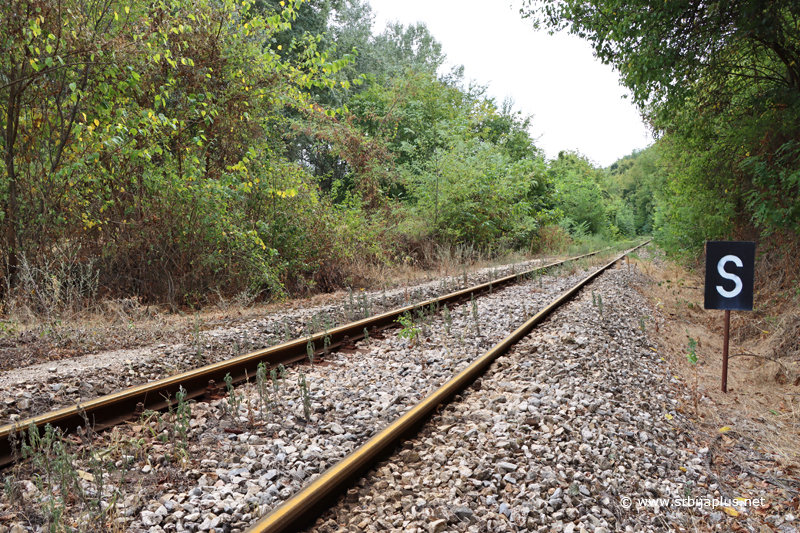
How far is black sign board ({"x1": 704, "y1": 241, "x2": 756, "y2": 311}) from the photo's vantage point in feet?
14.5

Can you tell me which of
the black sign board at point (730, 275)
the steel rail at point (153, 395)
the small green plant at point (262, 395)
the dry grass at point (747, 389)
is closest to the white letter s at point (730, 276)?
the black sign board at point (730, 275)

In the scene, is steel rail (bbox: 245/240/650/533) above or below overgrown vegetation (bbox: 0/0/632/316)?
below

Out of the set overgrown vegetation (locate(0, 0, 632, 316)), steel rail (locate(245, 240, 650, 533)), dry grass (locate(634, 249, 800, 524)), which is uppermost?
overgrown vegetation (locate(0, 0, 632, 316))

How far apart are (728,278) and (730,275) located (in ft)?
0.11

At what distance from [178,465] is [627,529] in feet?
8.06

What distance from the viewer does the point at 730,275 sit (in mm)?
4516

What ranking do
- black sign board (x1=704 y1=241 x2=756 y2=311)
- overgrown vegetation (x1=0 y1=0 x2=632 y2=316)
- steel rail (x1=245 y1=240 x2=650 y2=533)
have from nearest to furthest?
steel rail (x1=245 y1=240 x2=650 y2=533) → black sign board (x1=704 y1=241 x2=756 y2=311) → overgrown vegetation (x1=0 y1=0 x2=632 y2=316)

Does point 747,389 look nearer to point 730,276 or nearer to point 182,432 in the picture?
point 730,276

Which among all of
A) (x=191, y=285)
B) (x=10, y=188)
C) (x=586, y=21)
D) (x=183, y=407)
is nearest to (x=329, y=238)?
(x=191, y=285)

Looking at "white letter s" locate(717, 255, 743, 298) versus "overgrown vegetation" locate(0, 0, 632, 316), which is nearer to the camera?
"white letter s" locate(717, 255, 743, 298)

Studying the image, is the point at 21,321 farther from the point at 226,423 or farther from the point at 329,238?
the point at 329,238

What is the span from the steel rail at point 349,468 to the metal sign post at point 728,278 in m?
2.58

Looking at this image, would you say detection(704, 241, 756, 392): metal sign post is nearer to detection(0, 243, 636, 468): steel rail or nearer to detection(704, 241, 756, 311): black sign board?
detection(704, 241, 756, 311): black sign board

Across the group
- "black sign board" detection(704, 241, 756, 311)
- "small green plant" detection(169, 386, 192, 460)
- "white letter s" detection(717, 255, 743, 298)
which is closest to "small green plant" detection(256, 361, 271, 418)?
"small green plant" detection(169, 386, 192, 460)
